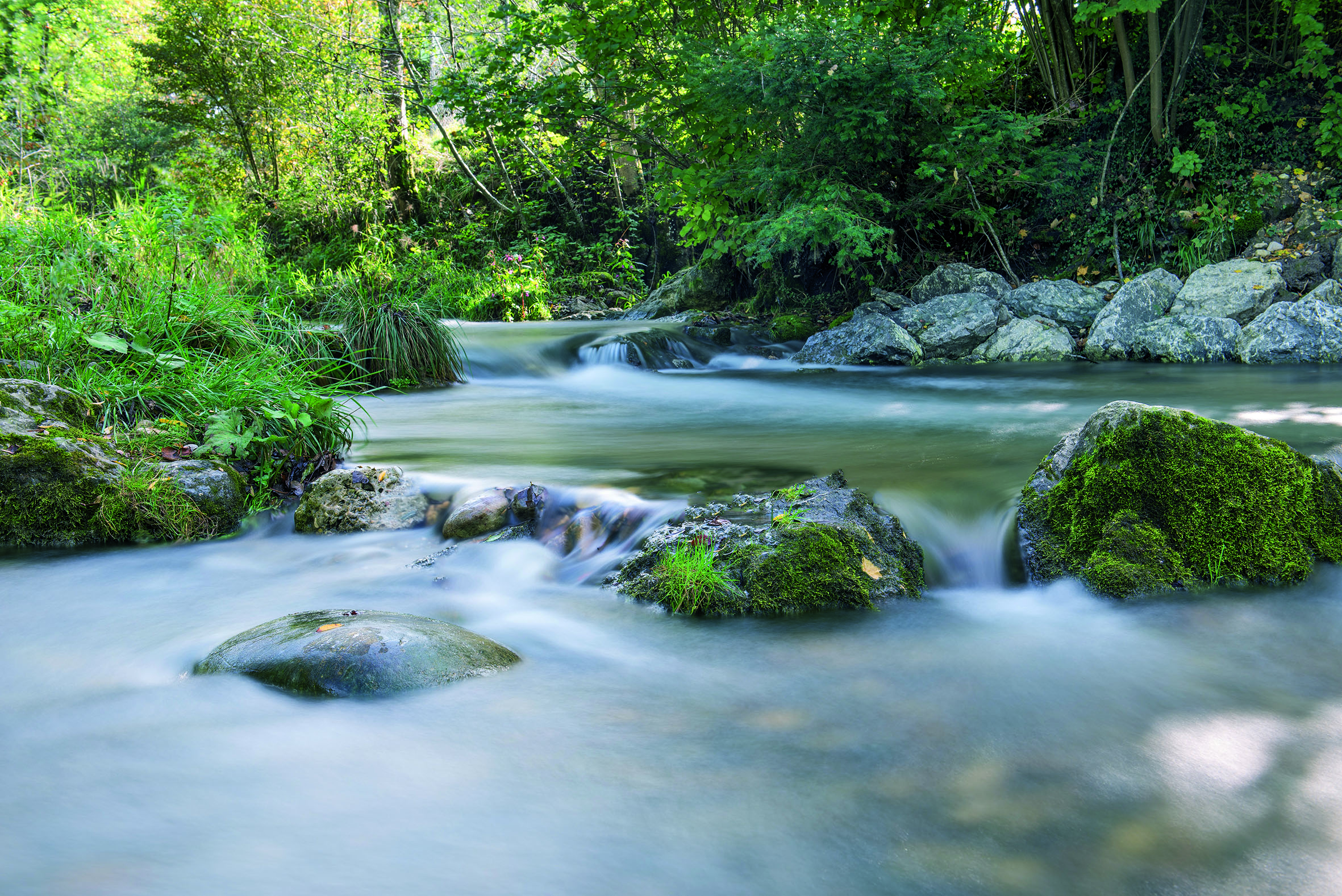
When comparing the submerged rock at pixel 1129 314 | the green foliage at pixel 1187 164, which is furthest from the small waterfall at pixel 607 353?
the green foliage at pixel 1187 164

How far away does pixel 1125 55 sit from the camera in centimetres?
1023

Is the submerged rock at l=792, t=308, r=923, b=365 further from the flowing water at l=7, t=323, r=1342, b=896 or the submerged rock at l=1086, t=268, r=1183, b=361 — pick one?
the flowing water at l=7, t=323, r=1342, b=896

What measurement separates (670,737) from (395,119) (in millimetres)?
17024

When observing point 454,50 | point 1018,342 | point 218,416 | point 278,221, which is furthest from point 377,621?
point 278,221

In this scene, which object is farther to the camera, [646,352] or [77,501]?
[646,352]

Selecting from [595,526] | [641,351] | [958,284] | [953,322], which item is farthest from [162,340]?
[958,284]

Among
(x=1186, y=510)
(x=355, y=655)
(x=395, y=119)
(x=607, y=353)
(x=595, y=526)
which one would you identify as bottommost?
(x=355, y=655)

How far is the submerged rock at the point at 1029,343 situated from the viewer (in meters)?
8.97

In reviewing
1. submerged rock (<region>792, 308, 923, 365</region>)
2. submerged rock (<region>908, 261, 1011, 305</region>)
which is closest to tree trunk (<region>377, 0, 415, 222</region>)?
submerged rock (<region>792, 308, 923, 365</region>)

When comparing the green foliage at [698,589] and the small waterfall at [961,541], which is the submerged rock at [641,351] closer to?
the small waterfall at [961,541]

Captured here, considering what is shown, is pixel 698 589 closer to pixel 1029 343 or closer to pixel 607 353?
pixel 607 353

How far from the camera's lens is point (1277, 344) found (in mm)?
7895

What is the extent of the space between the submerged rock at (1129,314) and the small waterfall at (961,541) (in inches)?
244

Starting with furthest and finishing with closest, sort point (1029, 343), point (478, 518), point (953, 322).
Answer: point (953, 322)
point (1029, 343)
point (478, 518)
